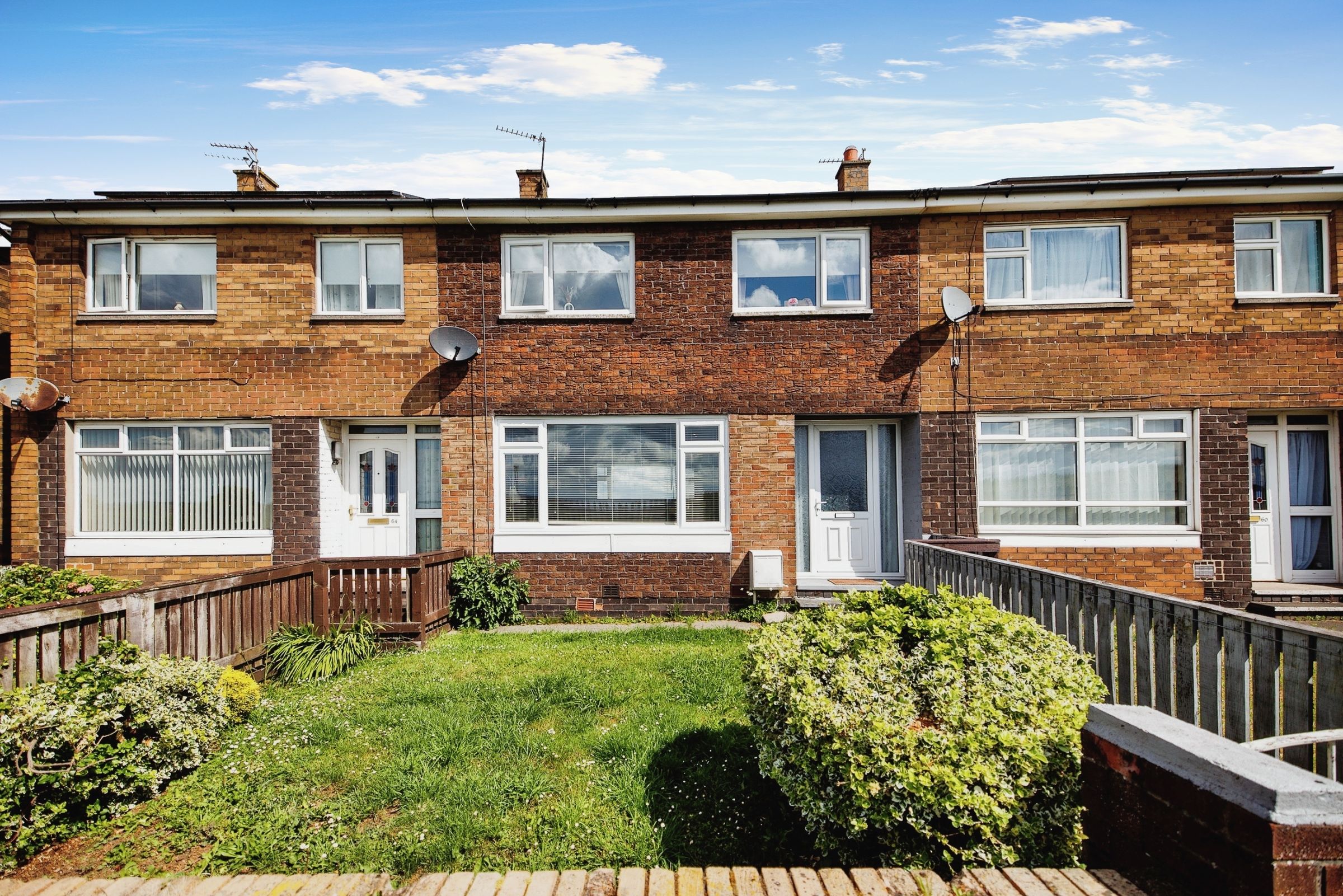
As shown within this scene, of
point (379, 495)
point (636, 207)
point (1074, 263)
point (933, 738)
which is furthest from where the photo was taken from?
point (379, 495)

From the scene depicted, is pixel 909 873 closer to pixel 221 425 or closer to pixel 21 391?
pixel 221 425

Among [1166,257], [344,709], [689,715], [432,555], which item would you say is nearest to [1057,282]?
[1166,257]

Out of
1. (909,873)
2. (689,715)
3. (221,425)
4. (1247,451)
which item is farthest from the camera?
(221,425)

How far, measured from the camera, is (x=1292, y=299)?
30.6ft

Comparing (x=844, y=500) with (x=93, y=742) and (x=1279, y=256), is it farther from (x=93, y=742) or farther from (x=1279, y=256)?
(x=93, y=742)

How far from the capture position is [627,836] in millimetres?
3391

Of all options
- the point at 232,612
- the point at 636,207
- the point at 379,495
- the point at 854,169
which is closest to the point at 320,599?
the point at 232,612

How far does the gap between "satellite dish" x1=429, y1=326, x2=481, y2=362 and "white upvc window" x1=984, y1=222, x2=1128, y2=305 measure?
702 centimetres

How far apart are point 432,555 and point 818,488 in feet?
17.3

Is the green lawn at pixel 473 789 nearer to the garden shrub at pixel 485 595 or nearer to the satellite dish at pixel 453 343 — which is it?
the garden shrub at pixel 485 595

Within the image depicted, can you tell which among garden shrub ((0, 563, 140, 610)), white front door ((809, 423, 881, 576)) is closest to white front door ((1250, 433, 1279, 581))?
white front door ((809, 423, 881, 576))

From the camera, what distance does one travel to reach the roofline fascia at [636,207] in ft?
30.4

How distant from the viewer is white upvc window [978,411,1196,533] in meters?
9.48

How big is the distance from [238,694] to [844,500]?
7621 millimetres
